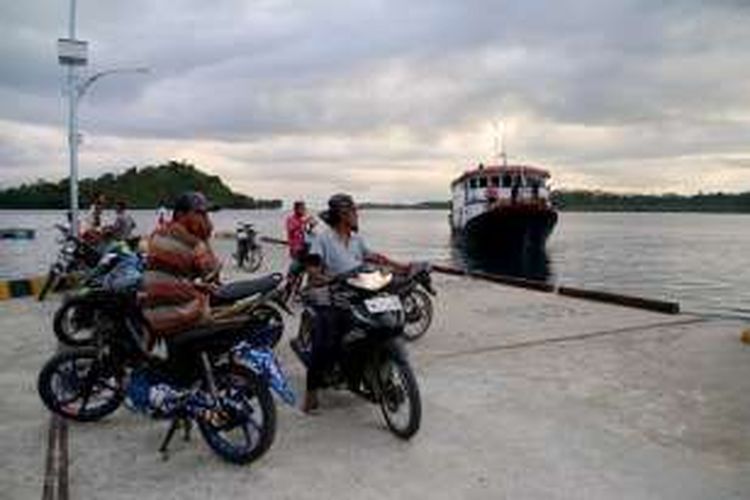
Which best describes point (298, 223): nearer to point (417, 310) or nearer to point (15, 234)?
point (417, 310)

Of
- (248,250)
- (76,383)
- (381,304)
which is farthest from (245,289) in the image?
(248,250)

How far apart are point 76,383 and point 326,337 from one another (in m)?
1.75

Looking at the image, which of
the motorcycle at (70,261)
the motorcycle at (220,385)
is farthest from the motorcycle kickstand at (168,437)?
the motorcycle at (70,261)

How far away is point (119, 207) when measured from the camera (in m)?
14.9

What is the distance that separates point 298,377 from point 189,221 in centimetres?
256

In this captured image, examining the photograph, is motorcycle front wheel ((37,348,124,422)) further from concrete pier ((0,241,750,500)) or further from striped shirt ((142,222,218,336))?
striped shirt ((142,222,218,336))

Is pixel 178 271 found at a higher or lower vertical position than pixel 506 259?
higher

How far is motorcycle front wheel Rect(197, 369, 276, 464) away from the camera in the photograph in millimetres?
4777

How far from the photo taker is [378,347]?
18.0ft

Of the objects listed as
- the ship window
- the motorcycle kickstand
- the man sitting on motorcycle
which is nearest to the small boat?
the ship window

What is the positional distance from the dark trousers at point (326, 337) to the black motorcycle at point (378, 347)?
4 centimetres

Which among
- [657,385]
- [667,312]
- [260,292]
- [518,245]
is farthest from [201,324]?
[518,245]

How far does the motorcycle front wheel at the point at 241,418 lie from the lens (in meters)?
4.78

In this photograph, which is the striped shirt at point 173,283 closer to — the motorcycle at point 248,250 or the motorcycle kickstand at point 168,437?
the motorcycle kickstand at point 168,437
